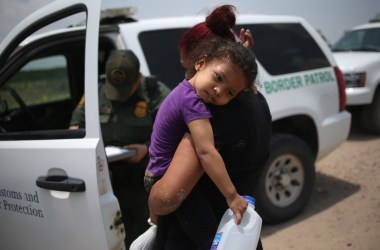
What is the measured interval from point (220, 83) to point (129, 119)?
130 centimetres

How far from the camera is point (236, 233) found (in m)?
1.44

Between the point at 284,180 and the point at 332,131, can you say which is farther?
the point at 332,131

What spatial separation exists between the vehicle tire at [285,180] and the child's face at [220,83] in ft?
6.61

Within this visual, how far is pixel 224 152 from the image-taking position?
1443mm

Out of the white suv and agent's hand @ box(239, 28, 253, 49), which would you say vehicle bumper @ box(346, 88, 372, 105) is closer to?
the white suv

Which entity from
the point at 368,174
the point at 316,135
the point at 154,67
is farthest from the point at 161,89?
the point at 368,174

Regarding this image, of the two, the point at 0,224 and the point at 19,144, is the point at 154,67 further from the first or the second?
the point at 0,224

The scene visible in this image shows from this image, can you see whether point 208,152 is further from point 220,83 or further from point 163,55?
point 163,55

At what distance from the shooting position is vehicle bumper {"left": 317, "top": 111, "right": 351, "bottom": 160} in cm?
368

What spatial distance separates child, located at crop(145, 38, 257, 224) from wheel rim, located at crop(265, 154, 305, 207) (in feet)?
6.73

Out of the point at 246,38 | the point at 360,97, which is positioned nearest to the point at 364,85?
the point at 360,97

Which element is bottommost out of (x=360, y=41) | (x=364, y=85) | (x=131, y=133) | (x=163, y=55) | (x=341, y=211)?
(x=341, y=211)

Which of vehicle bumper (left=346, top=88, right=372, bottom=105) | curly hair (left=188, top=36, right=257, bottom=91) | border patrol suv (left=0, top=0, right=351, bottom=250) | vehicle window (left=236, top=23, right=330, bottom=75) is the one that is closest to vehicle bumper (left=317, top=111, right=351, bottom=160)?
border patrol suv (left=0, top=0, right=351, bottom=250)

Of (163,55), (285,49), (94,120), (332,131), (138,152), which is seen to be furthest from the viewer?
(332,131)
